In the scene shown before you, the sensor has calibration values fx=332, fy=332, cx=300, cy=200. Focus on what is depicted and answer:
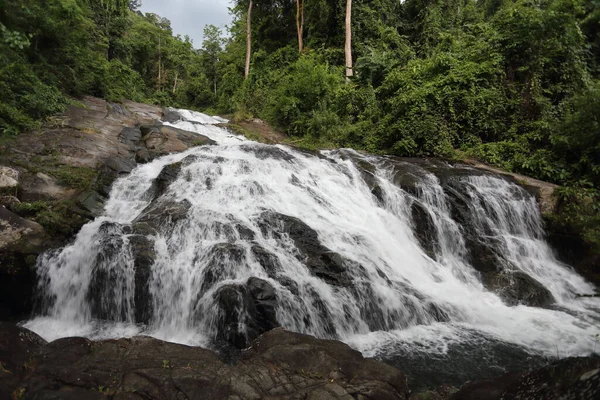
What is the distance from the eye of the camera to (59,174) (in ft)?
28.0

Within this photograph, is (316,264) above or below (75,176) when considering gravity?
below

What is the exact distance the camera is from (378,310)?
6.14 m

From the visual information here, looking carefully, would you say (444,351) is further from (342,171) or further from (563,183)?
(563,183)

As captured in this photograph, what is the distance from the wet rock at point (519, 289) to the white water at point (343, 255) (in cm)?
21

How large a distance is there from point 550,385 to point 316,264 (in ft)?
13.9

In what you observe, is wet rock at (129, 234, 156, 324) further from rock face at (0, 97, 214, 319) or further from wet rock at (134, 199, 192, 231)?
rock face at (0, 97, 214, 319)

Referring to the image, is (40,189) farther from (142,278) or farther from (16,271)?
(142,278)

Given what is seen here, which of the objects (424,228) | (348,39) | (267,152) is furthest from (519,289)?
(348,39)

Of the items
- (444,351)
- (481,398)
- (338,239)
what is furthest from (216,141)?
(481,398)

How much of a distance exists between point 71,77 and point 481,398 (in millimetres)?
17413

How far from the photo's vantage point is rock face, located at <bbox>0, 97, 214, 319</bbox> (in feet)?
20.4

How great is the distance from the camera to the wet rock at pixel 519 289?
7.02 m

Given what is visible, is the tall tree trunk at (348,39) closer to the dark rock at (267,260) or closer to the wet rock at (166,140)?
the wet rock at (166,140)

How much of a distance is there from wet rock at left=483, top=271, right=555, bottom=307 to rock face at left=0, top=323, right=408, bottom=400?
4450 millimetres
